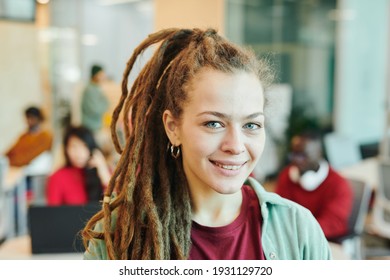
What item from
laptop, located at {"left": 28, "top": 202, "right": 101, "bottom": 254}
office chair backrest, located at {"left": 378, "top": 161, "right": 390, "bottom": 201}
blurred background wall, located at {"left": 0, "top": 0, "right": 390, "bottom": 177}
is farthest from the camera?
blurred background wall, located at {"left": 0, "top": 0, "right": 390, "bottom": 177}

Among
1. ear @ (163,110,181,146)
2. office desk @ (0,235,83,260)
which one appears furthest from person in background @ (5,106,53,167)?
ear @ (163,110,181,146)

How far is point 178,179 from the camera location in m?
0.97

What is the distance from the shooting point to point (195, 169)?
0.92 meters

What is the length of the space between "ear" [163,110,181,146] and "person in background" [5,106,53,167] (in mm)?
2887

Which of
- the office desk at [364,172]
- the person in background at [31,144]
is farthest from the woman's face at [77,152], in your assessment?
the office desk at [364,172]

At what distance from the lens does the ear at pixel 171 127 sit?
911 millimetres

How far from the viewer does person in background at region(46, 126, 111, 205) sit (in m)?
1.66

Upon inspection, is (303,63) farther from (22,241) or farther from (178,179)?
(178,179)

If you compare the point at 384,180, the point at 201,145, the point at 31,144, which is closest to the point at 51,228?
the point at 201,145

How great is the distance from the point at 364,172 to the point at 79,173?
7.10ft

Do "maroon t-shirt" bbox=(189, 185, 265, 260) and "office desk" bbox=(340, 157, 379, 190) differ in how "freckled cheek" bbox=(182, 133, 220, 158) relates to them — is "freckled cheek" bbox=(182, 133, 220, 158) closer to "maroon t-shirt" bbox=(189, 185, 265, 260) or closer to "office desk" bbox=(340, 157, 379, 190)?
"maroon t-shirt" bbox=(189, 185, 265, 260)

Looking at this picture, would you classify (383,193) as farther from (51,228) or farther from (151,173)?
(151,173)

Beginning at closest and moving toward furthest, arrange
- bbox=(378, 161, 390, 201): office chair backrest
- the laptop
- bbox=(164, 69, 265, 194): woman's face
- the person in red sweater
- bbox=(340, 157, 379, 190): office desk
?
bbox=(164, 69, 265, 194): woman's face, the person in red sweater, the laptop, bbox=(378, 161, 390, 201): office chair backrest, bbox=(340, 157, 379, 190): office desk

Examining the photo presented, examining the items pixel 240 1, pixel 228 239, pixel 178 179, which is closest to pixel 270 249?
pixel 228 239
